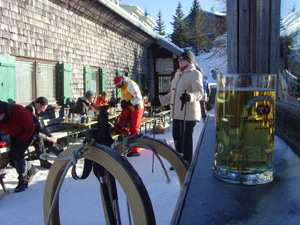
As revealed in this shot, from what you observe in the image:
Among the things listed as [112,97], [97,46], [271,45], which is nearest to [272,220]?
[271,45]

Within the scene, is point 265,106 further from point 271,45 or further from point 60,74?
point 60,74

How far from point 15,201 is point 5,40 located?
351 centimetres

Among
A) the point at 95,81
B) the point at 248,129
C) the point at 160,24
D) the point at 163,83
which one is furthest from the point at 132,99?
the point at 160,24

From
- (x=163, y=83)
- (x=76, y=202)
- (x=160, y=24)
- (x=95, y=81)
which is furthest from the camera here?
(x=160, y=24)

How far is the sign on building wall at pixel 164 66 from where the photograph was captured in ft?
49.9

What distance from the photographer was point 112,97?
11.3 metres

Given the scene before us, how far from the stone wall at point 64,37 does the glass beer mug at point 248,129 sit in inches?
238

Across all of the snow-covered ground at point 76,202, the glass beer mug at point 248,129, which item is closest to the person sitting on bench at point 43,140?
the snow-covered ground at point 76,202

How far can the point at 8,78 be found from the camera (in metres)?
5.97

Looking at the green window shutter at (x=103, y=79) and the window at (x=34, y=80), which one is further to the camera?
the green window shutter at (x=103, y=79)

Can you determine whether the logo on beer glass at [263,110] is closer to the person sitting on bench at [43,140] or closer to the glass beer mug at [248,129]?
the glass beer mug at [248,129]

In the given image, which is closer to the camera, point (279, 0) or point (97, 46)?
point (279, 0)

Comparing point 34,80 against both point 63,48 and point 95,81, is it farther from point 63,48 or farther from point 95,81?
point 95,81

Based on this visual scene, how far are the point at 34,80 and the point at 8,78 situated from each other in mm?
1041
